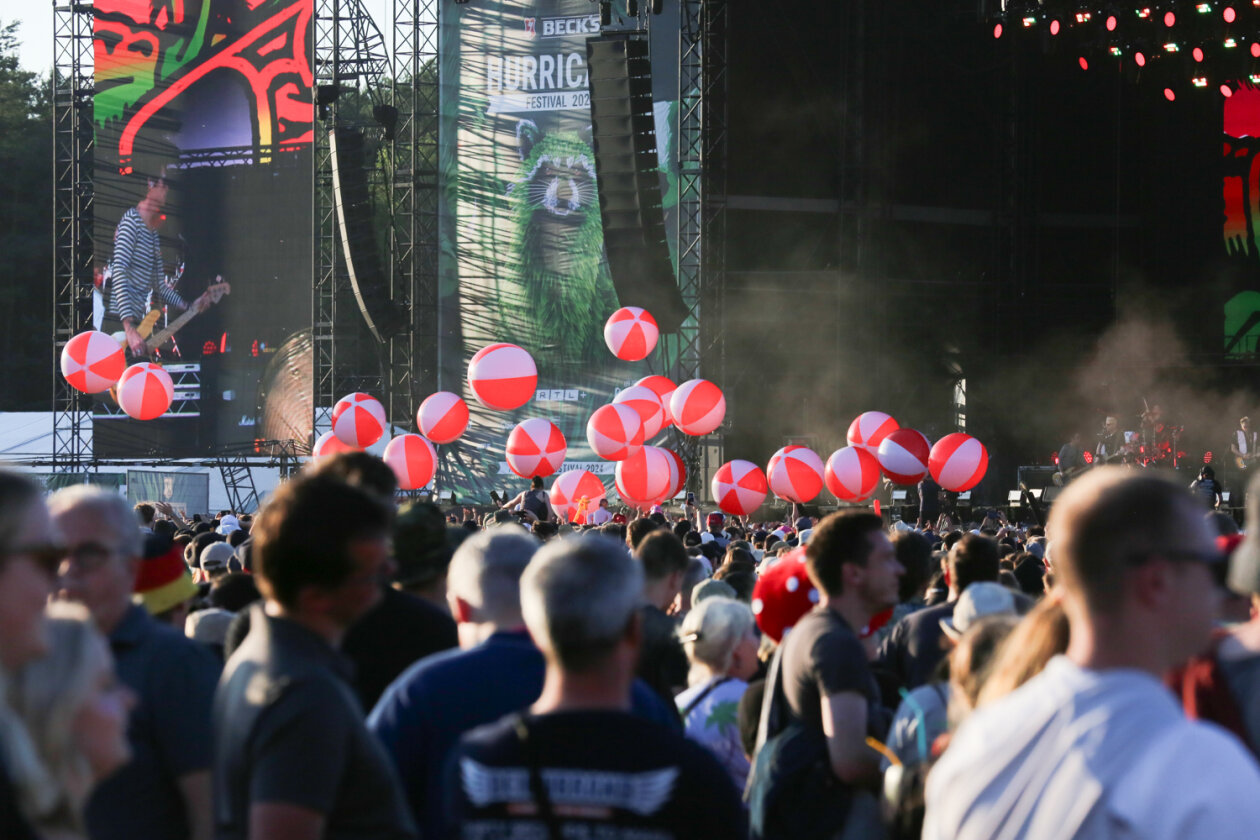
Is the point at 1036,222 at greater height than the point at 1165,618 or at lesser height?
greater

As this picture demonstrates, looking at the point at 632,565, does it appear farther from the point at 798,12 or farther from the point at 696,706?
the point at 798,12

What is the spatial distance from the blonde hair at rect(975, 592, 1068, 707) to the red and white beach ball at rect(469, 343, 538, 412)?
1097cm

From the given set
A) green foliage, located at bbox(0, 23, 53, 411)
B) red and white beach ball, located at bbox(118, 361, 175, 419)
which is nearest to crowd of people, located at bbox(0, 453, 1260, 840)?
red and white beach ball, located at bbox(118, 361, 175, 419)

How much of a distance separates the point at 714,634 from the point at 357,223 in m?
16.3

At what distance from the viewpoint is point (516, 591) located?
293cm

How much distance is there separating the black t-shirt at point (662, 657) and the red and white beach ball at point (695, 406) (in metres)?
9.89

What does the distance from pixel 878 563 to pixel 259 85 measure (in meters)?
20.5

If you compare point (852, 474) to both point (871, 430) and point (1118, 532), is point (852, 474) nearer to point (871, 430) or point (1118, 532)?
point (871, 430)

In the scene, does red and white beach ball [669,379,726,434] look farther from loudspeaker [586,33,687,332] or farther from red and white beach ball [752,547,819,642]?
red and white beach ball [752,547,819,642]

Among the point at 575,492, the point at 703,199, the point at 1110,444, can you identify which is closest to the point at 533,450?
the point at 575,492

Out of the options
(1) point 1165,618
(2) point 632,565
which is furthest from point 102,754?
(1) point 1165,618

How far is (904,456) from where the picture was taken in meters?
13.9

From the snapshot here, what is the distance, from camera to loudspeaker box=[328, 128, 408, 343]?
1897 centimetres

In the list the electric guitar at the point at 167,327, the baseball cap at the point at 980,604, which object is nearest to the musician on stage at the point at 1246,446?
the electric guitar at the point at 167,327
